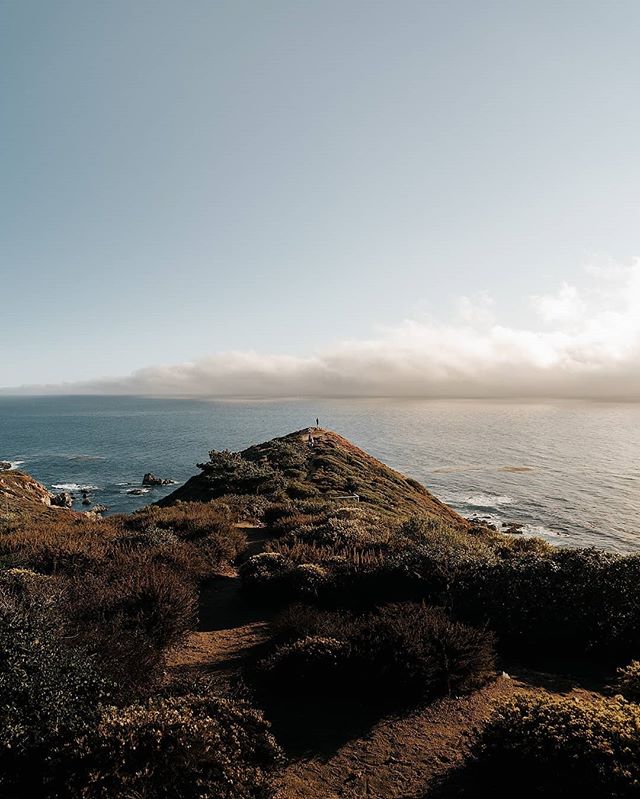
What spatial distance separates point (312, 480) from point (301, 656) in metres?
31.7

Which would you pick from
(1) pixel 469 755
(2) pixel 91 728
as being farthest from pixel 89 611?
(1) pixel 469 755

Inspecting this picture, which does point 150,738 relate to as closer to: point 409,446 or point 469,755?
point 469,755

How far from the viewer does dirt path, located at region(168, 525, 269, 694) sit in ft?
26.4

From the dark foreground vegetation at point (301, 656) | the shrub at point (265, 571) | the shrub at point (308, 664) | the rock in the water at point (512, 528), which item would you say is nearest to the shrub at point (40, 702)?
the dark foreground vegetation at point (301, 656)

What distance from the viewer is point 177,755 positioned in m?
4.73

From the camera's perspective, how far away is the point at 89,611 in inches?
323

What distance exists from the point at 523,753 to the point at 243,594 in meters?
8.69

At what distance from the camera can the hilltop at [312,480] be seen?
33781mm

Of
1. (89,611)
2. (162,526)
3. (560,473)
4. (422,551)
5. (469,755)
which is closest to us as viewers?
(469,755)

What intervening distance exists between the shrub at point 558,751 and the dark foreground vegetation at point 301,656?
0.06 feet

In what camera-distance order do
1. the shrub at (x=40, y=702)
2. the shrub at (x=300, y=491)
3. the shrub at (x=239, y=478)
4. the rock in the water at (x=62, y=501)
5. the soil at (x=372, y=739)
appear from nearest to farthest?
1. the shrub at (x=40, y=702)
2. the soil at (x=372, y=739)
3. the shrub at (x=300, y=491)
4. the shrub at (x=239, y=478)
5. the rock in the water at (x=62, y=501)

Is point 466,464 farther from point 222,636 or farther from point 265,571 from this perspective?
point 222,636

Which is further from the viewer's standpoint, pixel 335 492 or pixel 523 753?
pixel 335 492

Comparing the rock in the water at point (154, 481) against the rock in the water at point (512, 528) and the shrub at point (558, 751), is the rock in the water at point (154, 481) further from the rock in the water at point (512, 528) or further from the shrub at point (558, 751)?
the shrub at point (558, 751)
